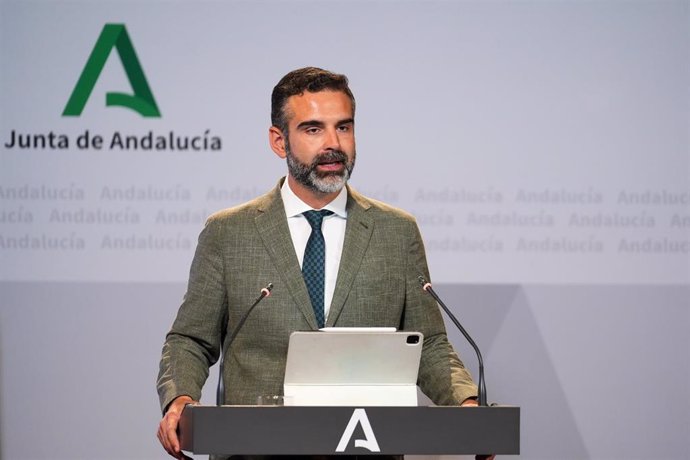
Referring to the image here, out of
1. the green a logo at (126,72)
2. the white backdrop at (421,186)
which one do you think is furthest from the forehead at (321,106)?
the green a logo at (126,72)

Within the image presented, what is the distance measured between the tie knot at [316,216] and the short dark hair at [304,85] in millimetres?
283

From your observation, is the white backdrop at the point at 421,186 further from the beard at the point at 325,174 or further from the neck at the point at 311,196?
the beard at the point at 325,174

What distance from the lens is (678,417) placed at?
550 centimetres

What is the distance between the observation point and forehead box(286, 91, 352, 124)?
3463 millimetres

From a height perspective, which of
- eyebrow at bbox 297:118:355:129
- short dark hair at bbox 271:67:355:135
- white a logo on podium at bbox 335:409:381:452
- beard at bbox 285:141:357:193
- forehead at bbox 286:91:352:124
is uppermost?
short dark hair at bbox 271:67:355:135

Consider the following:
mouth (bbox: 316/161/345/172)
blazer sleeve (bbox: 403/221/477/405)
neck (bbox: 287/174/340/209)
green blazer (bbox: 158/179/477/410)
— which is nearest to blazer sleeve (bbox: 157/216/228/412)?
green blazer (bbox: 158/179/477/410)

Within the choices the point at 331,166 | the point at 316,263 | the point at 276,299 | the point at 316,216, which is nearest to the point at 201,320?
the point at 276,299

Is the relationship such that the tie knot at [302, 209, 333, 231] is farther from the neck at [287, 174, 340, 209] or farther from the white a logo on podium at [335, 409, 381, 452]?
the white a logo on podium at [335, 409, 381, 452]

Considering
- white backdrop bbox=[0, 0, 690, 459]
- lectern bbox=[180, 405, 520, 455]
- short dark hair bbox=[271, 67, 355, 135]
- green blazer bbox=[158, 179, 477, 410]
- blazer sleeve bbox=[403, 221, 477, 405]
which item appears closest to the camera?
lectern bbox=[180, 405, 520, 455]

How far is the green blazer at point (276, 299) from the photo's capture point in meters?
3.38

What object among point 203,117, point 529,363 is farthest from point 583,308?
point 203,117

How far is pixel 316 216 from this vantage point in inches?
142

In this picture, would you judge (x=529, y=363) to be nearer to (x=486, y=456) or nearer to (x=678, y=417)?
(x=678, y=417)

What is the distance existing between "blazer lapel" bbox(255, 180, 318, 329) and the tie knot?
83 mm
